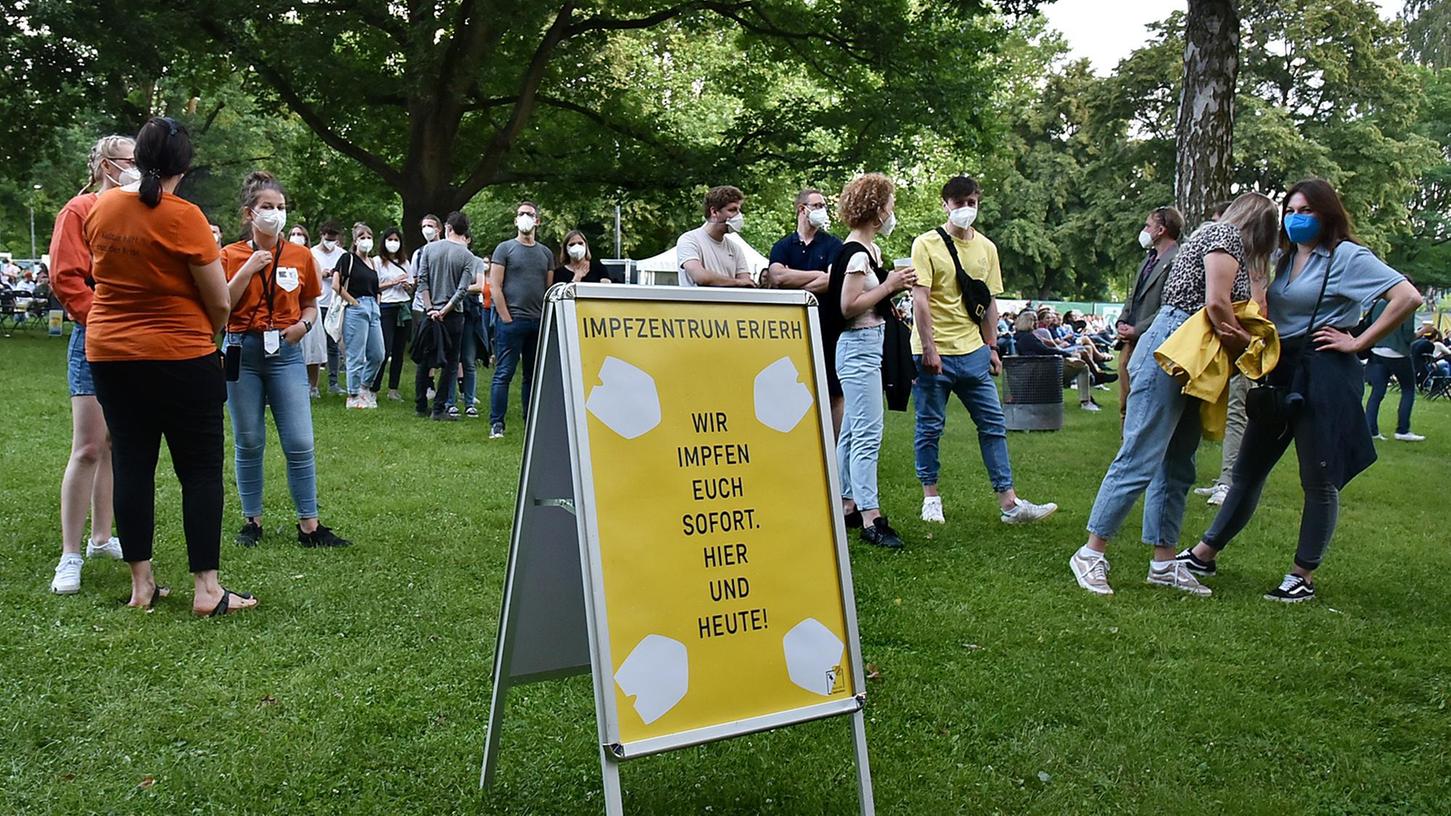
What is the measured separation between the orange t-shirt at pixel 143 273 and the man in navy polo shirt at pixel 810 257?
336cm

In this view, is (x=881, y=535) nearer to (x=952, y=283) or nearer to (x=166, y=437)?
(x=952, y=283)

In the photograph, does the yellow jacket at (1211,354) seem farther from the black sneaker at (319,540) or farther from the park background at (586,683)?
the black sneaker at (319,540)

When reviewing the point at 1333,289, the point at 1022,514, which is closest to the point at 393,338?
the point at 1022,514

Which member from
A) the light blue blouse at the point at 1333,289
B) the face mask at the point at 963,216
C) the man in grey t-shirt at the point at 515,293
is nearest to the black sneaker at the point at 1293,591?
the light blue blouse at the point at 1333,289

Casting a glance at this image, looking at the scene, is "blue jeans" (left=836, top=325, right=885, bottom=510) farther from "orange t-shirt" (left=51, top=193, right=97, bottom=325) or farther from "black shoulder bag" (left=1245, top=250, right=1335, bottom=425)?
"orange t-shirt" (left=51, top=193, right=97, bottom=325)

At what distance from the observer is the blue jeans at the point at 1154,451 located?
209 inches

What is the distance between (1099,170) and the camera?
4278cm

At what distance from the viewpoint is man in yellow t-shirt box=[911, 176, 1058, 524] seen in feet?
21.1

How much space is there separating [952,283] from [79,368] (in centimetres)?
446

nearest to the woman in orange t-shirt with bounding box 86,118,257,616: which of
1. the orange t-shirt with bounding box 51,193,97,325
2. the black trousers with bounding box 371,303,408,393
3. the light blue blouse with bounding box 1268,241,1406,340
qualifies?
the orange t-shirt with bounding box 51,193,97,325

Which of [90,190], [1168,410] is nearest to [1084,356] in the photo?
[1168,410]

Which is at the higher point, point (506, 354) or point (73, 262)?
point (73, 262)

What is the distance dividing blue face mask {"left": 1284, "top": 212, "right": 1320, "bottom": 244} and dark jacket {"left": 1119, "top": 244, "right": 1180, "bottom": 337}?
222 cm

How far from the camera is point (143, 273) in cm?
426
